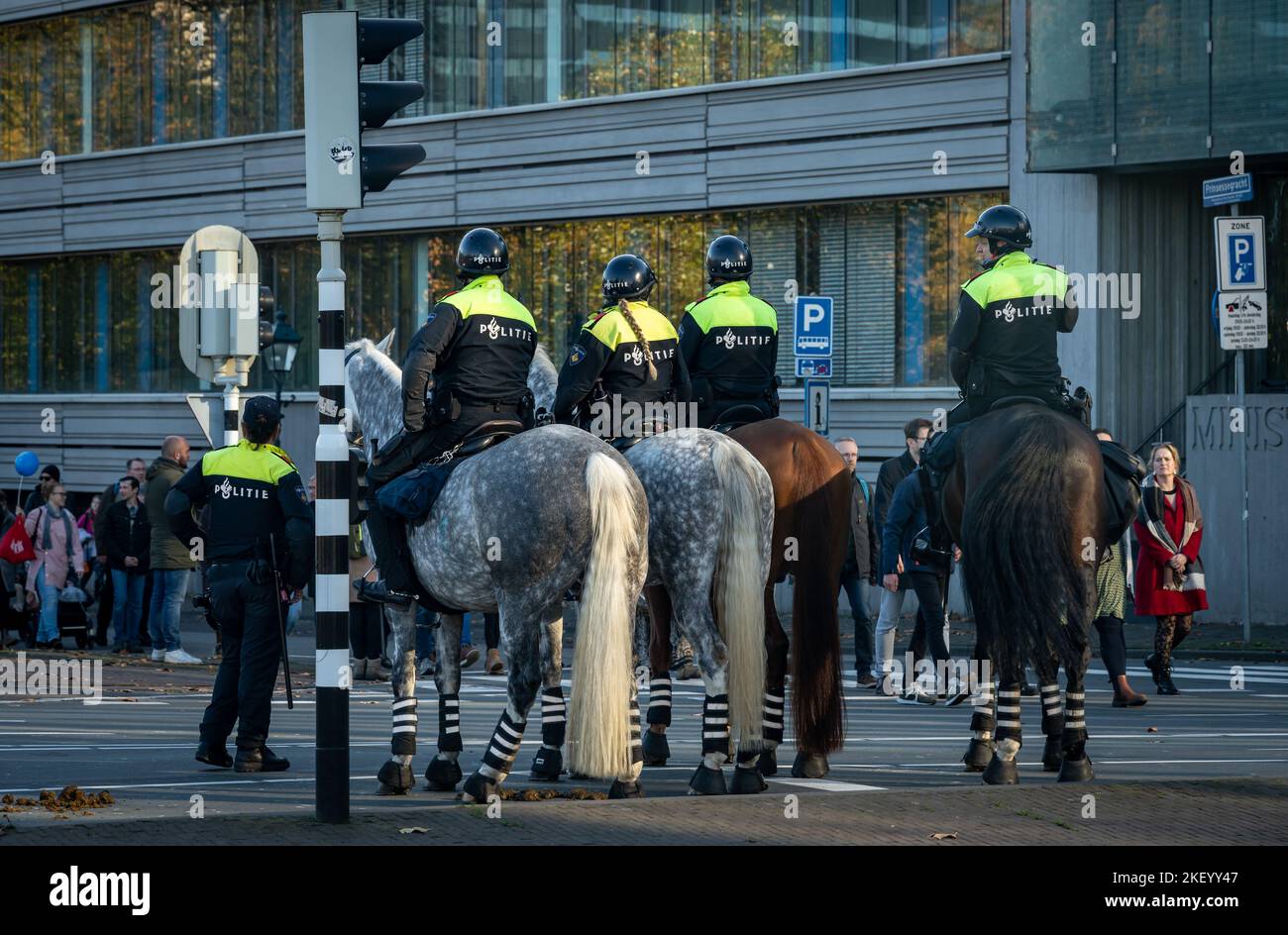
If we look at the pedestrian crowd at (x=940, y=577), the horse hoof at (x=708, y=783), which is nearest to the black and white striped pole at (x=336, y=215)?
the horse hoof at (x=708, y=783)

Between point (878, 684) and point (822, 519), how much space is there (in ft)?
21.4

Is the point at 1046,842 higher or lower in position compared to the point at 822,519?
lower

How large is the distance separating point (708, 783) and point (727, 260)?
326 centimetres

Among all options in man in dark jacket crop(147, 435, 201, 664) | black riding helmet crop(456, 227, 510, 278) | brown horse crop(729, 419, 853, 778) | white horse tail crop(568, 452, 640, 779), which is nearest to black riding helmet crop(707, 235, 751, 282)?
brown horse crop(729, 419, 853, 778)

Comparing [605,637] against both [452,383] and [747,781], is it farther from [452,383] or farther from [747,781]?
[452,383]

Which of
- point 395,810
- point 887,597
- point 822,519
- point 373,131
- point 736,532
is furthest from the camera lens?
point 373,131

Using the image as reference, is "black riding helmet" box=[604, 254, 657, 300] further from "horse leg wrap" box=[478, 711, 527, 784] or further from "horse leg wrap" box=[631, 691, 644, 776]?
"horse leg wrap" box=[478, 711, 527, 784]

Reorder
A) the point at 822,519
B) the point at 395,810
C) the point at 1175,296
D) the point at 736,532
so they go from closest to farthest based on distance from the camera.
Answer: the point at 395,810 < the point at 736,532 < the point at 822,519 < the point at 1175,296

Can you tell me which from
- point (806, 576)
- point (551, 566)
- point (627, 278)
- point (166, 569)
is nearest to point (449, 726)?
point (551, 566)

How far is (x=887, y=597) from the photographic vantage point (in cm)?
1719

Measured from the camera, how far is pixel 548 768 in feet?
35.6

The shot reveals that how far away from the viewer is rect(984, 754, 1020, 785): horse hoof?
33.8ft
